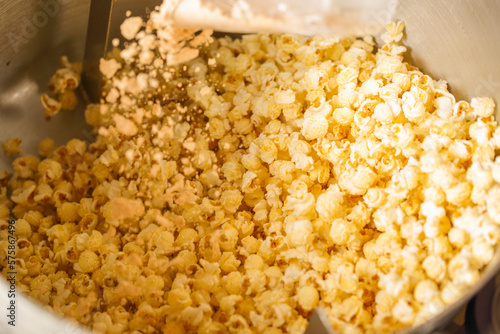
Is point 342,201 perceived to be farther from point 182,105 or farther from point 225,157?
point 182,105

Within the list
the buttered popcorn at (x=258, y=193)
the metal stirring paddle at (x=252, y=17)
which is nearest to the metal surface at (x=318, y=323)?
the buttered popcorn at (x=258, y=193)

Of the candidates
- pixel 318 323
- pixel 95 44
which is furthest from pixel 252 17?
pixel 318 323

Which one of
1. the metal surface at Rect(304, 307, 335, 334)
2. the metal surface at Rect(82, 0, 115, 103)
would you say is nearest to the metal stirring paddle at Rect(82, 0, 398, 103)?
the metal surface at Rect(82, 0, 115, 103)

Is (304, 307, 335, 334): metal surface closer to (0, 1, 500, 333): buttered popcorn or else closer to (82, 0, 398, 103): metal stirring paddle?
(0, 1, 500, 333): buttered popcorn

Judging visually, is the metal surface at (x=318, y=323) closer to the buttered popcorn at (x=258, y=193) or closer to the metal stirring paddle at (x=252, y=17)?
the buttered popcorn at (x=258, y=193)

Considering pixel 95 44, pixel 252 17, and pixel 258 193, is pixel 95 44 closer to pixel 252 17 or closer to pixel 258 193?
pixel 252 17
